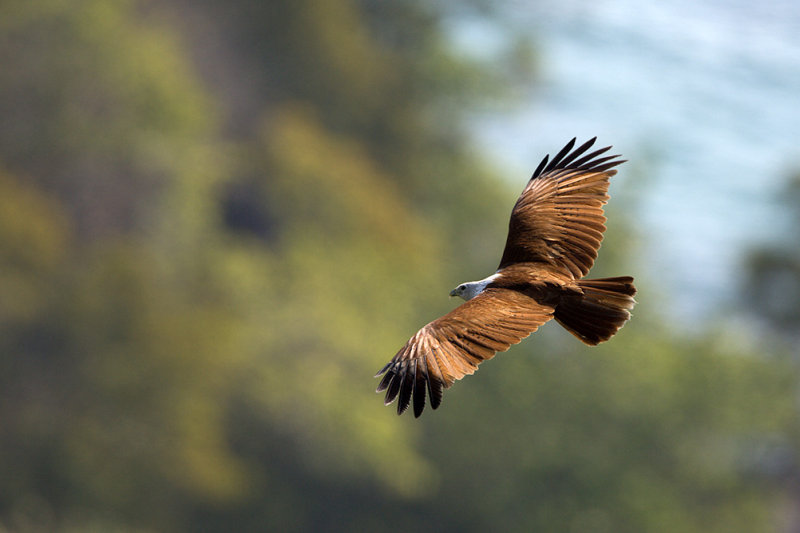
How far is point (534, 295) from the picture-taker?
8.49 metres

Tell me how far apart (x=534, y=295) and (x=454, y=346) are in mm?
762

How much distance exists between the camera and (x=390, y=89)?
75062mm

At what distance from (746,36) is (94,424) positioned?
2502 inches

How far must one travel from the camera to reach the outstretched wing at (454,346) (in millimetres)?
7867

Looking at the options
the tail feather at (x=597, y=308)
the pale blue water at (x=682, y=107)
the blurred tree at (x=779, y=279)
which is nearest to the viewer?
the tail feather at (x=597, y=308)

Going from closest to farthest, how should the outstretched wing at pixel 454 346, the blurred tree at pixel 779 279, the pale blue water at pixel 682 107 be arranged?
the outstretched wing at pixel 454 346 → the blurred tree at pixel 779 279 → the pale blue water at pixel 682 107

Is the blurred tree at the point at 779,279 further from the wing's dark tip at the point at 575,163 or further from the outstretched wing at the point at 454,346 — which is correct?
the outstretched wing at the point at 454,346

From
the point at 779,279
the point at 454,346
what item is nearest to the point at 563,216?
the point at 454,346

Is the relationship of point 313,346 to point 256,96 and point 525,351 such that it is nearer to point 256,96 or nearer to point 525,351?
point 525,351

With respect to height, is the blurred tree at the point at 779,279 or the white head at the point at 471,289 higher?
the blurred tree at the point at 779,279

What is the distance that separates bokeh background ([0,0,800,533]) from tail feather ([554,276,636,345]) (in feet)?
124

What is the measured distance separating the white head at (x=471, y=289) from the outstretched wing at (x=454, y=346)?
1.36 ft

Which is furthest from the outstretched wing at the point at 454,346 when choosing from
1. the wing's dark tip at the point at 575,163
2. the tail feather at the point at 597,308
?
the wing's dark tip at the point at 575,163

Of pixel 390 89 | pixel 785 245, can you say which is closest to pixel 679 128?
pixel 390 89
